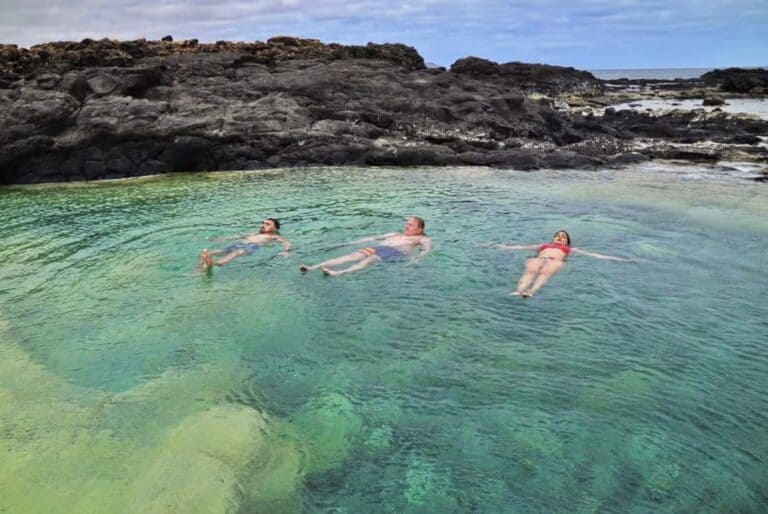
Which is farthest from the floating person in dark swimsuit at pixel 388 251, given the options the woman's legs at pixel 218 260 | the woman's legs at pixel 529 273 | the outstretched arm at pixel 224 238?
the outstretched arm at pixel 224 238

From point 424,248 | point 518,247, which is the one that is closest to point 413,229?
point 424,248

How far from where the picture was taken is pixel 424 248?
39.9 feet

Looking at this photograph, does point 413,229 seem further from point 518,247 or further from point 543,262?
point 543,262

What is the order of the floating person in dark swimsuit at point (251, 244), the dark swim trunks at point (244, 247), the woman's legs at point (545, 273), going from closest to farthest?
the woman's legs at point (545, 273)
the floating person in dark swimsuit at point (251, 244)
the dark swim trunks at point (244, 247)

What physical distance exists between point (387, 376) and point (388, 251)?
4.71 metres

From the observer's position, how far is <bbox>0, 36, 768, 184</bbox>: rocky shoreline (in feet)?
75.5

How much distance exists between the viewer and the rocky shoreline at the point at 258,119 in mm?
→ 23016

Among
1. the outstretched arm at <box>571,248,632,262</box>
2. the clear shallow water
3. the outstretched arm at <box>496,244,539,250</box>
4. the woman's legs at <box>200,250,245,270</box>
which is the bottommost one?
the clear shallow water

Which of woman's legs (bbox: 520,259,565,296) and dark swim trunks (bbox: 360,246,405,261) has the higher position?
dark swim trunks (bbox: 360,246,405,261)

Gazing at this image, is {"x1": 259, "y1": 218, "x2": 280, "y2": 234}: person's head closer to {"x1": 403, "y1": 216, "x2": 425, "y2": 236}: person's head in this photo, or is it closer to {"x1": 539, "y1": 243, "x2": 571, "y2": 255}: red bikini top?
{"x1": 403, "y1": 216, "x2": 425, "y2": 236}: person's head

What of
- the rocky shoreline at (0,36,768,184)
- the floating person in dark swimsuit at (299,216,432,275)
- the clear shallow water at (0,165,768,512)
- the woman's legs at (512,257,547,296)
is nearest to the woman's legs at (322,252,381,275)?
the floating person in dark swimsuit at (299,216,432,275)

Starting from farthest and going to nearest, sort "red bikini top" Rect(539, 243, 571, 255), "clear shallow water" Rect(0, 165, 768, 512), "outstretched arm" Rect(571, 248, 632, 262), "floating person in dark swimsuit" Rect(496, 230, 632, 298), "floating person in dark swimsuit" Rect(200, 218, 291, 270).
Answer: "floating person in dark swimsuit" Rect(200, 218, 291, 270), "outstretched arm" Rect(571, 248, 632, 262), "red bikini top" Rect(539, 243, 571, 255), "floating person in dark swimsuit" Rect(496, 230, 632, 298), "clear shallow water" Rect(0, 165, 768, 512)

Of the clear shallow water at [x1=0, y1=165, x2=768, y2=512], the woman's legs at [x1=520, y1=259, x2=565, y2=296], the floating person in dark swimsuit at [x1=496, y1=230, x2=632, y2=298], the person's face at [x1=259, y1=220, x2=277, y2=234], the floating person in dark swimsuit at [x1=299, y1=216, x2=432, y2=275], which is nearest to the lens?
the clear shallow water at [x1=0, y1=165, x2=768, y2=512]

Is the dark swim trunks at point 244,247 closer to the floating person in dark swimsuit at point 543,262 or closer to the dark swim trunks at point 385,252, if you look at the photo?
the dark swim trunks at point 385,252
